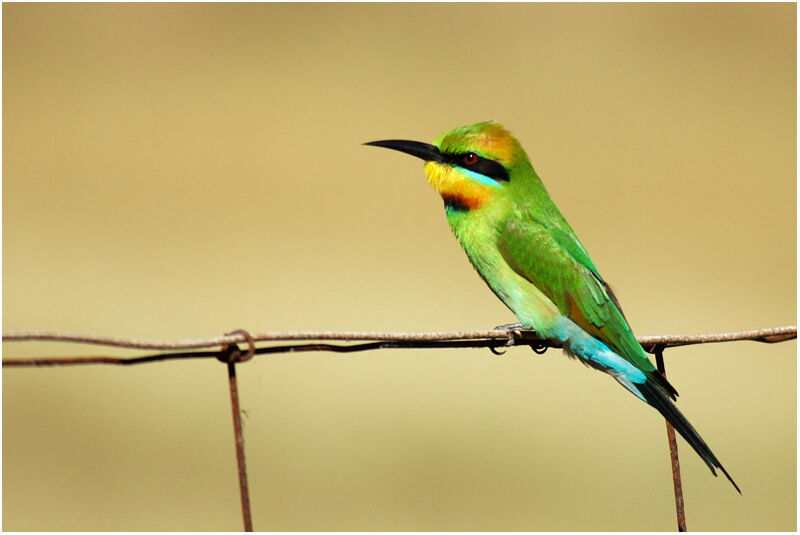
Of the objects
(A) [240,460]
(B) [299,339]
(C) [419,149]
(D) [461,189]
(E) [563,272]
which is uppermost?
(C) [419,149]

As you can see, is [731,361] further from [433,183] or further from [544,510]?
[433,183]

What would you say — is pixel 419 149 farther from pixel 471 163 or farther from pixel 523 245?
pixel 523 245

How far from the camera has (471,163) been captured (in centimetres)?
266

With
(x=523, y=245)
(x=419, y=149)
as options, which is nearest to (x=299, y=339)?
(x=523, y=245)

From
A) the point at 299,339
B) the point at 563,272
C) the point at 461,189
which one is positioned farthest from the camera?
the point at 461,189

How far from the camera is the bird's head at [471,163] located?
2.65 m

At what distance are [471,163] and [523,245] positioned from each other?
252 millimetres

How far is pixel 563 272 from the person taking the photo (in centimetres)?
254

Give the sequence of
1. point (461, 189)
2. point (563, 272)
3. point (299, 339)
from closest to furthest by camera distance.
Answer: point (299, 339)
point (563, 272)
point (461, 189)

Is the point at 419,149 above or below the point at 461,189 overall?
above

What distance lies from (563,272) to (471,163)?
1.18 ft

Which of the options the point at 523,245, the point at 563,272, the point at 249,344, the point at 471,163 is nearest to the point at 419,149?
the point at 471,163

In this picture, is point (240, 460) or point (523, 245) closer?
point (240, 460)

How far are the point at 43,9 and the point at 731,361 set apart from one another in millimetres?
7668
